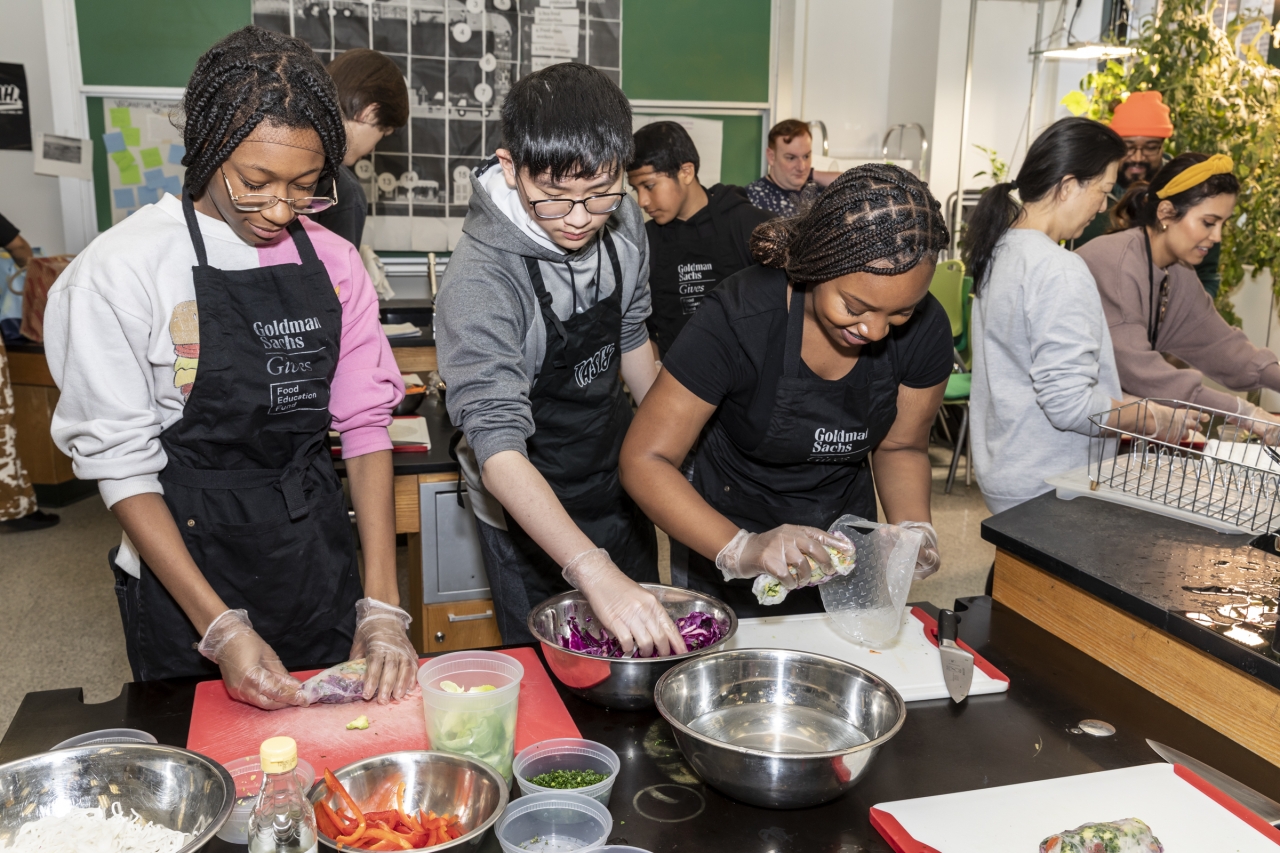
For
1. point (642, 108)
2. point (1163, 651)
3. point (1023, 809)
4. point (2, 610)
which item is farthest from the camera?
point (642, 108)

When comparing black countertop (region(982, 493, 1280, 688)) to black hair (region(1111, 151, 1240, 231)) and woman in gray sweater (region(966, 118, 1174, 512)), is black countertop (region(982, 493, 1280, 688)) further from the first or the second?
black hair (region(1111, 151, 1240, 231))

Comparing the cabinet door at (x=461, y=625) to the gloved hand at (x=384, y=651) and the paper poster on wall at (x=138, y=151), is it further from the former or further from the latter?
the paper poster on wall at (x=138, y=151)

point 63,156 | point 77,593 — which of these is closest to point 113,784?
point 77,593

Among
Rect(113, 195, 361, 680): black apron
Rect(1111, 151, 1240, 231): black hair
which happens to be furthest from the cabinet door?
Rect(1111, 151, 1240, 231): black hair

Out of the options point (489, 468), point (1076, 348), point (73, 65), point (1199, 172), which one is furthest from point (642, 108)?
point (489, 468)

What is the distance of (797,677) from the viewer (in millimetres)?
1237

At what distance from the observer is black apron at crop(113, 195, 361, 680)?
1.37 metres

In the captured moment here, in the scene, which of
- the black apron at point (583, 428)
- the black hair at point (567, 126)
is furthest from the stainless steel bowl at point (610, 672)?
the black hair at point (567, 126)

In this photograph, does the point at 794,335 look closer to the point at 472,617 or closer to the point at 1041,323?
the point at 1041,323

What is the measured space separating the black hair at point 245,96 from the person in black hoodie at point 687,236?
2209 millimetres

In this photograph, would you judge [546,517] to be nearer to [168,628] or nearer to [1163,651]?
A: [168,628]

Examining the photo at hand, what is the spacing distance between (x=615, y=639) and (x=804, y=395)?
54 cm

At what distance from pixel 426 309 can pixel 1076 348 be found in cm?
312

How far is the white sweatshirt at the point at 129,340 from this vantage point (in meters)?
1.28
